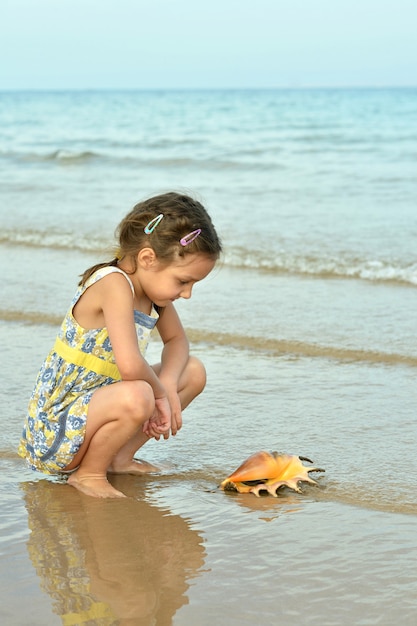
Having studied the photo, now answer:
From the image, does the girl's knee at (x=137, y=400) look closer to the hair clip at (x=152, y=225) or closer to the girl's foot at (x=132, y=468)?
the girl's foot at (x=132, y=468)

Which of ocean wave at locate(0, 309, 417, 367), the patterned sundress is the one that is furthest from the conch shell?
ocean wave at locate(0, 309, 417, 367)

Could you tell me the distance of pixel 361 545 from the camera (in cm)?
273

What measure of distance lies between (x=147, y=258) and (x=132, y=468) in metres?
0.82

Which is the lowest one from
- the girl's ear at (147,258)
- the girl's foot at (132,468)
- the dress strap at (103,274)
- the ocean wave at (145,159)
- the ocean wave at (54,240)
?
the girl's foot at (132,468)

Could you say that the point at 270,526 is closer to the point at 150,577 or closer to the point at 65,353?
the point at 150,577

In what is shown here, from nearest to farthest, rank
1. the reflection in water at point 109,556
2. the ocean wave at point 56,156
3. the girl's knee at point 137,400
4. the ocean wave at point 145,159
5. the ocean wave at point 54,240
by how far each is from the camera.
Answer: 1. the reflection in water at point 109,556
2. the girl's knee at point 137,400
3. the ocean wave at point 54,240
4. the ocean wave at point 145,159
5. the ocean wave at point 56,156

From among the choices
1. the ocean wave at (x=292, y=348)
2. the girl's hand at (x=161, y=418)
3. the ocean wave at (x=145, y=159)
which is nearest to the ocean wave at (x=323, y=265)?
the ocean wave at (x=292, y=348)

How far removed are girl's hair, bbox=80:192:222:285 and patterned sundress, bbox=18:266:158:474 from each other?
149mm

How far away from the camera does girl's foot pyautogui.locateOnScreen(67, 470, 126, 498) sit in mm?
3229

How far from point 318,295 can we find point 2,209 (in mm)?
5617

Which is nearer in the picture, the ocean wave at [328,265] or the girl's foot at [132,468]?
the girl's foot at [132,468]

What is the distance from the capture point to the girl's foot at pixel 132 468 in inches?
137

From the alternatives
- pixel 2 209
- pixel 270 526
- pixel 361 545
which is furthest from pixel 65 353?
pixel 2 209

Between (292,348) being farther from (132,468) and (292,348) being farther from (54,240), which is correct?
(54,240)
